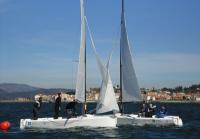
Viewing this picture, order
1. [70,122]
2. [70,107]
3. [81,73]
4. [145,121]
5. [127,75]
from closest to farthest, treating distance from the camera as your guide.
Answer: [70,122] → [70,107] → [81,73] → [145,121] → [127,75]

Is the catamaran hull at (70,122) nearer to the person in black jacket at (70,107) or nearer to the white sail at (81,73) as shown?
the person in black jacket at (70,107)

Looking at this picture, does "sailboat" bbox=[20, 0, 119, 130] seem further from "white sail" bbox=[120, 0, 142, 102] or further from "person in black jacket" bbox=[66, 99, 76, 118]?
"white sail" bbox=[120, 0, 142, 102]

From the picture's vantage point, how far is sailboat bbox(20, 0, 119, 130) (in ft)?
134

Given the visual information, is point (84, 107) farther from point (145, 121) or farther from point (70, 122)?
point (145, 121)

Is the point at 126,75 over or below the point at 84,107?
over

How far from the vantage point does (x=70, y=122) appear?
40.8 meters

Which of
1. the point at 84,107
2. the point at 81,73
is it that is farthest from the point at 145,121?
the point at 81,73

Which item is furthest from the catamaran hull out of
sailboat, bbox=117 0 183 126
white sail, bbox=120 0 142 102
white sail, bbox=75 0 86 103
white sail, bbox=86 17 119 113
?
white sail, bbox=120 0 142 102

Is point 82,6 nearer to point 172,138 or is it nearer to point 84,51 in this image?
point 84,51

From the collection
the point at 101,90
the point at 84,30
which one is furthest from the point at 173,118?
the point at 84,30

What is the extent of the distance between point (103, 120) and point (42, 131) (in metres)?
4.56

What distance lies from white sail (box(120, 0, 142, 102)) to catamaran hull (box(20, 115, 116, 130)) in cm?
592

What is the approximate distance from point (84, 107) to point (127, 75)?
269 inches

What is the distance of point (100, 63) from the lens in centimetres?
4291
